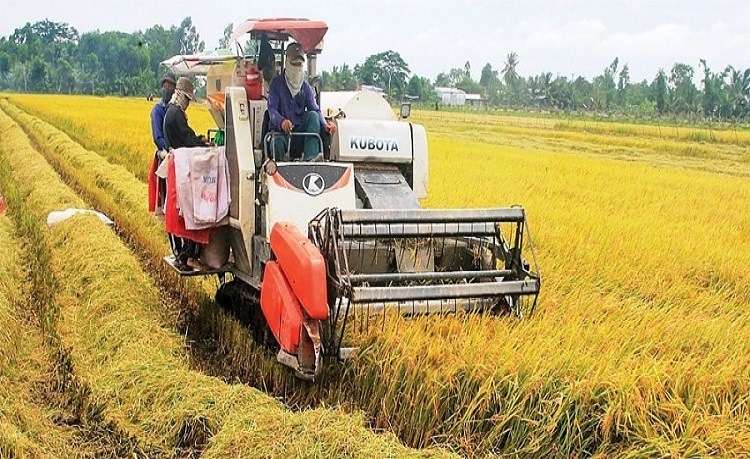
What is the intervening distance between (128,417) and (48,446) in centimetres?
42

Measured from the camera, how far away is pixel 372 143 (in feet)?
18.8

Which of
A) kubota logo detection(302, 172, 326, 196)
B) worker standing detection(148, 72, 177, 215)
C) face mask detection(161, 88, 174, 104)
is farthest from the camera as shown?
face mask detection(161, 88, 174, 104)

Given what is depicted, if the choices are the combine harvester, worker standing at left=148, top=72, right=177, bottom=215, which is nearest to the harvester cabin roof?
the combine harvester

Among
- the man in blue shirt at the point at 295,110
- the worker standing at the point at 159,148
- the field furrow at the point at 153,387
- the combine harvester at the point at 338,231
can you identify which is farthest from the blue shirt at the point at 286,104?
the field furrow at the point at 153,387

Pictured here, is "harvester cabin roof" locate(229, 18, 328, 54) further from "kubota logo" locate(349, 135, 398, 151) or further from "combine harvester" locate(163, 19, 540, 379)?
"kubota logo" locate(349, 135, 398, 151)

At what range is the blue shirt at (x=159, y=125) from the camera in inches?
274

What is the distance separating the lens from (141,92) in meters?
71.4

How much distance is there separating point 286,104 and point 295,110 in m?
0.08

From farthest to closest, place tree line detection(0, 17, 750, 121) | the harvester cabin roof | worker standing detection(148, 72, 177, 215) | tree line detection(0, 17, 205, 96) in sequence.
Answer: tree line detection(0, 17, 205, 96), tree line detection(0, 17, 750, 121), worker standing detection(148, 72, 177, 215), the harvester cabin roof

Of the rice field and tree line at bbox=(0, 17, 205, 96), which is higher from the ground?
tree line at bbox=(0, 17, 205, 96)

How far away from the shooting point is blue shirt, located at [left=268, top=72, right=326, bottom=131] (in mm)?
5445

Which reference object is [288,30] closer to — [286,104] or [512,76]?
[286,104]

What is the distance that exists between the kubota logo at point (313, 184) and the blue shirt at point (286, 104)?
0.59m

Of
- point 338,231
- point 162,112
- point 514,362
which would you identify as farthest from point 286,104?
point 514,362
